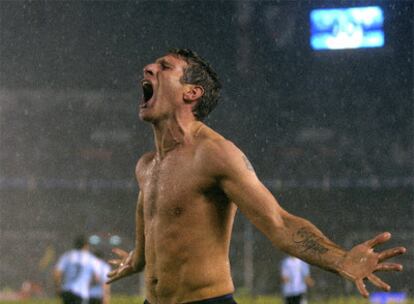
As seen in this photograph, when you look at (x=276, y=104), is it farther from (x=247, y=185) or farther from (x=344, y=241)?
(x=247, y=185)

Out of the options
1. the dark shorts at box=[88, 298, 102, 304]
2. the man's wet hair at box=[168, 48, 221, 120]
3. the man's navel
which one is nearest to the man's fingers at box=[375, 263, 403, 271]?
the man's navel

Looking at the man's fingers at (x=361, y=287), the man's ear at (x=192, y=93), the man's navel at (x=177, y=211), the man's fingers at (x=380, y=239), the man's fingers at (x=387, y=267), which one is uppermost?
the man's ear at (x=192, y=93)

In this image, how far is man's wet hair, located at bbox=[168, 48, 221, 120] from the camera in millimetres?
3490

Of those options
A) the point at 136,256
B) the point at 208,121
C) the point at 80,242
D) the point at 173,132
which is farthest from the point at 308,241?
the point at 208,121

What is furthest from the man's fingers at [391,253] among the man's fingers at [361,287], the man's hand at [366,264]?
the man's fingers at [361,287]

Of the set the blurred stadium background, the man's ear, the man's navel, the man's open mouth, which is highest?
the blurred stadium background

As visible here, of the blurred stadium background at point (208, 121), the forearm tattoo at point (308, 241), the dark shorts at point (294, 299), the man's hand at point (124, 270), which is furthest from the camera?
the blurred stadium background at point (208, 121)

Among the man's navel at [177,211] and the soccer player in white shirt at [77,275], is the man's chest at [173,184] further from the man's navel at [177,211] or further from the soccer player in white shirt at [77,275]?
the soccer player in white shirt at [77,275]

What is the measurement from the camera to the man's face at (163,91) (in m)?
3.43

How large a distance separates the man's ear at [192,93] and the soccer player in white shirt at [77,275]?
5475 mm

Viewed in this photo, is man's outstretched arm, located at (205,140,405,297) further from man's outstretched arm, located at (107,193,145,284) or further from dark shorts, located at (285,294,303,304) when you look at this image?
dark shorts, located at (285,294,303,304)

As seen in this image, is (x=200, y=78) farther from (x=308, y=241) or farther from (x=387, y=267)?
(x=387, y=267)

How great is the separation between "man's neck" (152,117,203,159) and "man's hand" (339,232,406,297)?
2.98 ft

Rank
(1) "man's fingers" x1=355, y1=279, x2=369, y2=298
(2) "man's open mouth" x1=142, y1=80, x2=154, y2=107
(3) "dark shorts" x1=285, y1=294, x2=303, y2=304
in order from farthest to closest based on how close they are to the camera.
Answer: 1. (3) "dark shorts" x1=285, y1=294, x2=303, y2=304
2. (2) "man's open mouth" x1=142, y1=80, x2=154, y2=107
3. (1) "man's fingers" x1=355, y1=279, x2=369, y2=298
